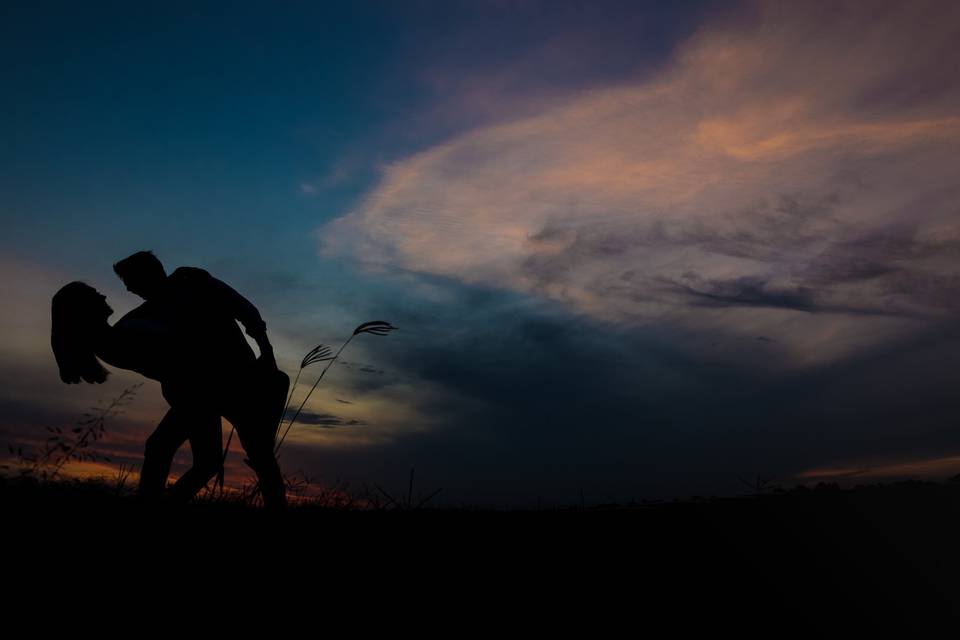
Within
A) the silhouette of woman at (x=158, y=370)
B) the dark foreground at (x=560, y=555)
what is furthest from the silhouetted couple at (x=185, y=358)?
the dark foreground at (x=560, y=555)

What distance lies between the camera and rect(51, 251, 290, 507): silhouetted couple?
4.81 metres

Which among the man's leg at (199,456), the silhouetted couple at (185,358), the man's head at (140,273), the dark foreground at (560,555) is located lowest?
the dark foreground at (560,555)

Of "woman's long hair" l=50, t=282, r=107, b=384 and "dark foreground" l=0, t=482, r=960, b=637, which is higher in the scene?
"woman's long hair" l=50, t=282, r=107, b=384

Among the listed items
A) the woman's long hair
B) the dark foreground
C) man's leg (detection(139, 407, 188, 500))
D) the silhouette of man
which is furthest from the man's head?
the dark foreground

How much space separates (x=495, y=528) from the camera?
5.71 metres

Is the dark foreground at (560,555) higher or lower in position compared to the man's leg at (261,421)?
lower

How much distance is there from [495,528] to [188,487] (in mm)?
2403

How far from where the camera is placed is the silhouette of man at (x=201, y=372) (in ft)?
16.6

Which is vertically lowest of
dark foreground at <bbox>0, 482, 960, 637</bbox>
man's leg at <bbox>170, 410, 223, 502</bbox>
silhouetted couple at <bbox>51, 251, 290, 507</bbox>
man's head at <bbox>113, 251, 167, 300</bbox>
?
dark foreground at <bbox>0, 482, 960, 637</bbox>

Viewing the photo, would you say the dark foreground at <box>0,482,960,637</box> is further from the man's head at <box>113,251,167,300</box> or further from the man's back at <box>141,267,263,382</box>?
the man's head at <box>113,251,167,300</box>

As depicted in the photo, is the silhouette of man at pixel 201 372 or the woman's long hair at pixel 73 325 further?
the silhouette of man at pixel 201 372

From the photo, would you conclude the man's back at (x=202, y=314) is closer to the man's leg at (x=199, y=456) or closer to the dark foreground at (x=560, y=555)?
the man's leg at (x=199, y=456)

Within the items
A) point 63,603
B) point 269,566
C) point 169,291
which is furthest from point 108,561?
point 169,291

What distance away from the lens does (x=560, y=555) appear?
4.96m
